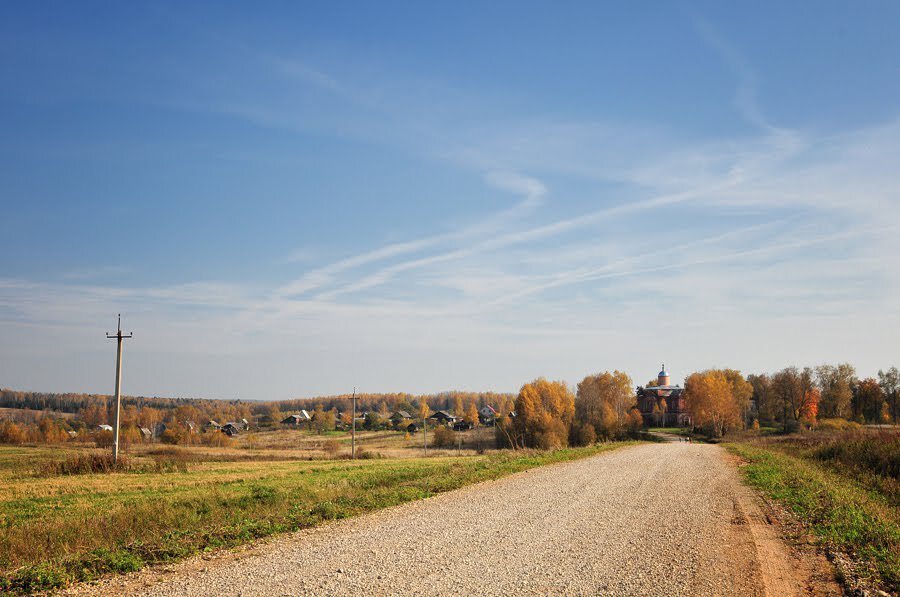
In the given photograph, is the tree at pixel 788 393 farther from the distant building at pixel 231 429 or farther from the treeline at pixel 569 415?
the distant building at pixel 231 429

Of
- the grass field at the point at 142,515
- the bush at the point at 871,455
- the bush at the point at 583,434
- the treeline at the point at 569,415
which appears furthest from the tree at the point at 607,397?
the grass field at the point at 142,515

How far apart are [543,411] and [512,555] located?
75800 mm

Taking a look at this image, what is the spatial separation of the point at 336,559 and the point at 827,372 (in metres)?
122

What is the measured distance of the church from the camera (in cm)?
11431

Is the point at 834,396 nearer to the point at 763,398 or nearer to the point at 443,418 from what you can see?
the point at 763,398

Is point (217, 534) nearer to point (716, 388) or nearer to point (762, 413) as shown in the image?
point (716, 388)

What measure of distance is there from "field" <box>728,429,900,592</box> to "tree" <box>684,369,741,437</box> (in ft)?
184

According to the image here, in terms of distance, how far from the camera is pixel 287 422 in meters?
171

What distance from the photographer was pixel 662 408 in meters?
116

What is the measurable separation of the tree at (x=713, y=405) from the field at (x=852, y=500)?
184 ft

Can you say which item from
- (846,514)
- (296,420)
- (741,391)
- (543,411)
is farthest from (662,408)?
(846,514)

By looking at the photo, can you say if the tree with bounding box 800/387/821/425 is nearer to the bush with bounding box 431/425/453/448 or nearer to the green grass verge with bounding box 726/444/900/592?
the bush with bounding box 431/425/453/448

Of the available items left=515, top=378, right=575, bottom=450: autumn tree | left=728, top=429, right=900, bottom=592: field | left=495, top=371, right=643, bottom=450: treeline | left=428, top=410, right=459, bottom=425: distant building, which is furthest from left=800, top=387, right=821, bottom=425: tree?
left=728, top=429, right=900, bottom=592: field

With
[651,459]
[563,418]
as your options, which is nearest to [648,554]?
[651,459]
